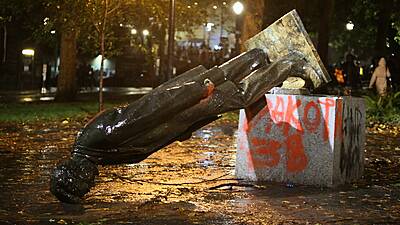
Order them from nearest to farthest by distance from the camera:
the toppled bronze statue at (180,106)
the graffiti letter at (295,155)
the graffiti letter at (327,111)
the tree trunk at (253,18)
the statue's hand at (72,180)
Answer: the statue's hand at (72,180)
the toppled bronze statue at (180,106)
the graffiti letter at (327,111)
the graffiti letter at (295,155)
the tree trunk at (253,18)

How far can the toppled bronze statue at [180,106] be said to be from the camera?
8.19 meters

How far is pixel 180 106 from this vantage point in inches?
335

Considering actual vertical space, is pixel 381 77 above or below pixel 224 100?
above

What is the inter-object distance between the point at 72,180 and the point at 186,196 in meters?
1.53

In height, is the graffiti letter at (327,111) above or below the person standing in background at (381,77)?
below

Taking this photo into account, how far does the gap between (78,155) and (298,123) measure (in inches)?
131

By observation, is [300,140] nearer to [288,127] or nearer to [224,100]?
[288,127]

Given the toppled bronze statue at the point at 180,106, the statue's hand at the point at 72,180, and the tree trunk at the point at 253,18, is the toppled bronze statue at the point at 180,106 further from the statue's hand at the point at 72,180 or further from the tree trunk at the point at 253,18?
the tree trunk at the point at 253,18

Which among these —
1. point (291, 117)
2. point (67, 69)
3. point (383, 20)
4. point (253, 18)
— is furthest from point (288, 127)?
point (383, 20)

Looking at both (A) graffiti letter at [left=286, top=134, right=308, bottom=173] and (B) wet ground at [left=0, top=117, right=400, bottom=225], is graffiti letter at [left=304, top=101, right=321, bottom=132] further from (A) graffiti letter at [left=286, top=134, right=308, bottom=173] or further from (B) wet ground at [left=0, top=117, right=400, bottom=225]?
(B) wet ground at [left=0, top=117, right=400, bottom=225]

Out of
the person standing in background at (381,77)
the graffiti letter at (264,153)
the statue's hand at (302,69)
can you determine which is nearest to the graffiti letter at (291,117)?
the graffiti letter at (264,153)

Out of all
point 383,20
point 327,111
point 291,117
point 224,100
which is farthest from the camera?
point 383,20

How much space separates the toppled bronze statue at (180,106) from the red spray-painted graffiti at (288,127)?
0.45 m

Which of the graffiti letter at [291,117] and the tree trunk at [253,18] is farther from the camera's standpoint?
the tree trunk at [253,18]
